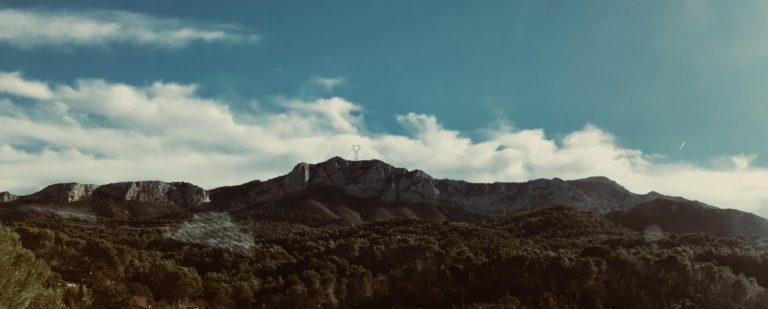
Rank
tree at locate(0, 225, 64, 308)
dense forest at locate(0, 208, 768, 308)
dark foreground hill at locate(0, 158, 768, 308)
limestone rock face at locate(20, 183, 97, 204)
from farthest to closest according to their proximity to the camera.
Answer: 1. limestone rock face at locate(20, 183, 97, 204)
2. dense forest at locate(0, 208, 768, 308)
3. dark foreground hill at locate(0, 158, 768, 308)
4. tree at locate(0, 225, 64, 308)

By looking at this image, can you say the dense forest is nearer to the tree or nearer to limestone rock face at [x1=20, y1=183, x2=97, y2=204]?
the tree

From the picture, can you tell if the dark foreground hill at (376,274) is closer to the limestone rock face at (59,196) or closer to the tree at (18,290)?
the tree at (18,290)

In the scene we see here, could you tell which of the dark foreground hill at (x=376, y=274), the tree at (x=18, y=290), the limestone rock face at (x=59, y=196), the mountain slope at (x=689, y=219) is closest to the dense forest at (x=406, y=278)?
the dark foreground hill at (x=376, y=274)

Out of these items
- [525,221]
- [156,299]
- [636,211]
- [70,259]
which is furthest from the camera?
[636,211]

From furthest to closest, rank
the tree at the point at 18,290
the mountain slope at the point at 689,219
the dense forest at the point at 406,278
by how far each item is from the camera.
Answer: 1. the mountain slope at the point at 689,219
2. the dense forest at the point at 406,278
3. the tree at the point at 18,290

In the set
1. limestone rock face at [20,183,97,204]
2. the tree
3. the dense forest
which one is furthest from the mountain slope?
limestone rock face at [20,183,97,204]

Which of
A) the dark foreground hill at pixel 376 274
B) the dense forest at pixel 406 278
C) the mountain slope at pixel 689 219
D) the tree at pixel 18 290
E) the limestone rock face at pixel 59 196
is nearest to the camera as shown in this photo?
the tree at pixel 18 290

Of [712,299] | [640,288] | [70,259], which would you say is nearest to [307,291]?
[70,259]

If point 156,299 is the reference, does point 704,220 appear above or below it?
above

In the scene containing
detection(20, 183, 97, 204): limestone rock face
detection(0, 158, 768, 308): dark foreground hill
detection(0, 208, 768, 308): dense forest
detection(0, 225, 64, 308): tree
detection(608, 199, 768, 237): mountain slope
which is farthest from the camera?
detection(20, 183, 97, 204): limestone rock face

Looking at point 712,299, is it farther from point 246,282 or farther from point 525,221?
point 525,221

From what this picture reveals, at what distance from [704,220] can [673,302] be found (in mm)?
133952

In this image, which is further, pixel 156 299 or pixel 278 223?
pixel 278 223

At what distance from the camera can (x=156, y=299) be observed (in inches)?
2217
